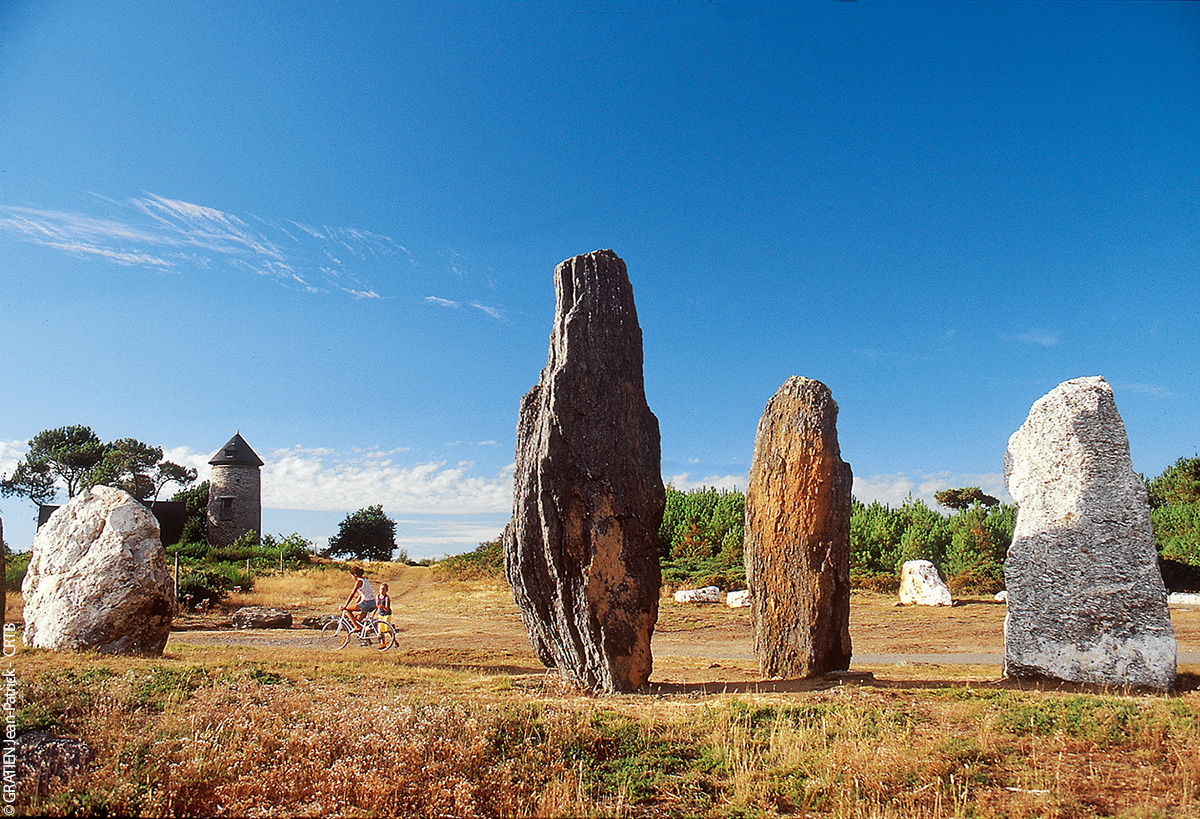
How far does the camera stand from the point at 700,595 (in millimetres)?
23500

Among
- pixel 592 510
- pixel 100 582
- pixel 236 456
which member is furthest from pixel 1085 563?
pixel 236 456

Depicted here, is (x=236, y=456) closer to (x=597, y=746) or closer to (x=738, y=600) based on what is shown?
(x=738, y=600)

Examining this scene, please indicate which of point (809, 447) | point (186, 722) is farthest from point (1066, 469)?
point (186, 722)

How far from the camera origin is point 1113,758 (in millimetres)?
6789

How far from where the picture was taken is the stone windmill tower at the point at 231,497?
142 feet

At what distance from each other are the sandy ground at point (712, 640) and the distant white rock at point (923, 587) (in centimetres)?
58

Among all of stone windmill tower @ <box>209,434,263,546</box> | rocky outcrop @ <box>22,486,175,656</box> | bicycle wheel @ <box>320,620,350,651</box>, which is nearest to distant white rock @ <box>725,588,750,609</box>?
bicycle wheel @ <box>320,620,350,651</box>

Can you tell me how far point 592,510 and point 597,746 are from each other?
3.17 metres

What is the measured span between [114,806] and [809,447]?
8.51 meters

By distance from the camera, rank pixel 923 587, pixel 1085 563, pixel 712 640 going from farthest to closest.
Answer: pixel 923 587 → pixel 712 640 → pixel 1085 563

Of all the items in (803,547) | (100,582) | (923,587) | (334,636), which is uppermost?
(803,547)

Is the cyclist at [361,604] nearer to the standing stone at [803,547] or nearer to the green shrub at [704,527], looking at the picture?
the standing stone at [803,547]

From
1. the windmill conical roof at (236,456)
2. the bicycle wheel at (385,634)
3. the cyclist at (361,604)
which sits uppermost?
the windmill conical roof at (236,456)

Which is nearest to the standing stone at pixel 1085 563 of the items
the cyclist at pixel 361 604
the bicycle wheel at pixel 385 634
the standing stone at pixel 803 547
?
the standing stone at pixel 803 547
